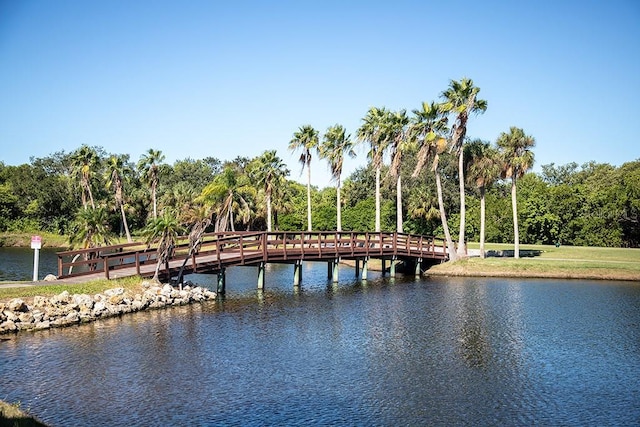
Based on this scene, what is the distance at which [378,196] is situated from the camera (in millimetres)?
56750

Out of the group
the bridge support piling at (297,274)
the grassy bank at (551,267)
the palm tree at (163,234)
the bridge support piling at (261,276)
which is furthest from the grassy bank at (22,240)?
the grassy bank at (551,267)

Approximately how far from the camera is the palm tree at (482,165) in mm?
52688

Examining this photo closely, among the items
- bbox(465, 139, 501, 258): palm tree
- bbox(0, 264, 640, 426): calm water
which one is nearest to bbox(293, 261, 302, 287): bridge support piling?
bbox(0, 264, 640, 426): calm water

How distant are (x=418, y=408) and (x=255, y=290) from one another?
80.5 ft

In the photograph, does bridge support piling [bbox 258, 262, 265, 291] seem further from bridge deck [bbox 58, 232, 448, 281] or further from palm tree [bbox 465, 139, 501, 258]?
palm tree [bbox 465, 139, 501, 258]

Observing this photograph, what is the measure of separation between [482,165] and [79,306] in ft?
125

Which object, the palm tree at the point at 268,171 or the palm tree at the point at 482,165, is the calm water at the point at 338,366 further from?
the palm tree at the point at 268,171

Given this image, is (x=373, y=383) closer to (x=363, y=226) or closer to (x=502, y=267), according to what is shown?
(x=502, y=267)

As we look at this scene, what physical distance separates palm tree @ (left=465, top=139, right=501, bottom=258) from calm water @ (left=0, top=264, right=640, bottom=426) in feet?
66.1

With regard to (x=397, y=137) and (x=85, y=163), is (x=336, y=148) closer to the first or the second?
(x=397, y=137)

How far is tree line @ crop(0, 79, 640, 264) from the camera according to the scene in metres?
51.1

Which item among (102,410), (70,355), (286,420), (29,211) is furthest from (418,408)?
(29,211)

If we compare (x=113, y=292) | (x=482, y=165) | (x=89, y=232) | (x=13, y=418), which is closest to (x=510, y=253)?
(x=482, y=165)

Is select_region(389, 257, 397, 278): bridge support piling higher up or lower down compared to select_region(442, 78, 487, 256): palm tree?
lower down
